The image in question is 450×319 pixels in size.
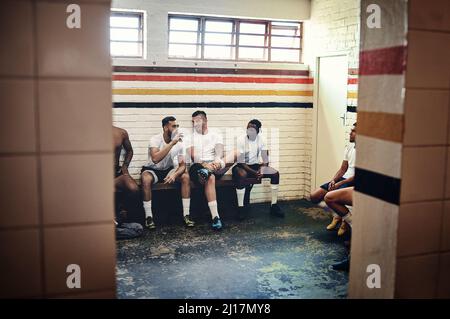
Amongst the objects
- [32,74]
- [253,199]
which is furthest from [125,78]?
[32,74]

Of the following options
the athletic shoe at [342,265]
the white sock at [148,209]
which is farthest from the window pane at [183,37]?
the athletic shoe at [342,265]

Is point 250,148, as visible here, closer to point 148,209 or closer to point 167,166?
point 167,166

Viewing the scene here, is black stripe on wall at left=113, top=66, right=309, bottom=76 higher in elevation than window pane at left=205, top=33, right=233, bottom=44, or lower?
lower

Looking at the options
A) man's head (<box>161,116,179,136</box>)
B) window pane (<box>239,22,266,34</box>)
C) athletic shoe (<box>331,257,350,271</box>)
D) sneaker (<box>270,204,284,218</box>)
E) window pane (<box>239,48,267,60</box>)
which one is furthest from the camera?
window pane (<box>239,48,267,60</box>)

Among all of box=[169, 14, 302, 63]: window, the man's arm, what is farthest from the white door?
the man's arm

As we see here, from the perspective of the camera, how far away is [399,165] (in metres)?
3.14

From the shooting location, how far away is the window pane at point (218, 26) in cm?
748

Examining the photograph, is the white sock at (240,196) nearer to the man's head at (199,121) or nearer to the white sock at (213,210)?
the white sock at (213,210)

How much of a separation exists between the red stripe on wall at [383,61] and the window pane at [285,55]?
182 inches

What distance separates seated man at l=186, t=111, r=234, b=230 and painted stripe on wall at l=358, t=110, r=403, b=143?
143 inches

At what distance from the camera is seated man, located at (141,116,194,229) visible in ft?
22.0

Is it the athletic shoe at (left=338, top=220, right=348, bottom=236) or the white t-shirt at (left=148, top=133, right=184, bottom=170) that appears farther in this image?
the white t-shirt at (left=148, top=133, right=184, bottom=170)

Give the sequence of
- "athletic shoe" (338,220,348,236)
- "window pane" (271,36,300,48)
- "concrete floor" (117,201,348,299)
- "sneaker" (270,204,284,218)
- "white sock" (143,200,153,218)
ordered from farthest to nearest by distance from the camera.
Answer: "window pane" (271,36,300,48)
"sneaker" (270,204,284,218)
"white sock" (143,200,153,218)
"athletic shoe" (338,220,348,236)
"concrete floor" (117,201,348,299)

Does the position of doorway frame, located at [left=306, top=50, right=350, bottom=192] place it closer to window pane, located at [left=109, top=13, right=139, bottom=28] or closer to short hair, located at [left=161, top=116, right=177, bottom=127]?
short hair, located at [left=161, top=116, right=177, bottom=127]
